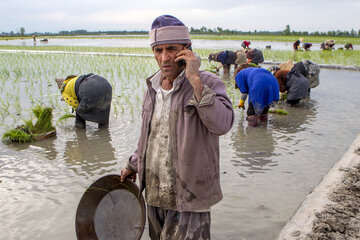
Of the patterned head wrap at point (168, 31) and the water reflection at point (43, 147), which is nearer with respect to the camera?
the patterned head wrap at point (168, 31)

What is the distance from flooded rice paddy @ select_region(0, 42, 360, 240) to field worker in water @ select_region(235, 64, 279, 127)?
272mm

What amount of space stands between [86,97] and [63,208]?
2205 mm

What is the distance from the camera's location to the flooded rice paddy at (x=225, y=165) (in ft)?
8.67

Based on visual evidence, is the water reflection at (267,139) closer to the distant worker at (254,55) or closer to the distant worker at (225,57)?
the distant worker at (254,55)

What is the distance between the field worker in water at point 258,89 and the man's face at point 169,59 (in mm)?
3366

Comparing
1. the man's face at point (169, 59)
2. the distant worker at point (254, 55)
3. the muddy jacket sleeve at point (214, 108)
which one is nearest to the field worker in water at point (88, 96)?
the man's face at point (169, 59)

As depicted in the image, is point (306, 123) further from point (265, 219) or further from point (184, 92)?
point (184, 92)

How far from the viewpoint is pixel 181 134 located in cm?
159

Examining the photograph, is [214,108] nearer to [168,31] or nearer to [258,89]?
[168,31]

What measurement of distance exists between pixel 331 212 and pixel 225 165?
5.26 ft

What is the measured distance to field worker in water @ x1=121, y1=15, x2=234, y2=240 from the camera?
1522mm

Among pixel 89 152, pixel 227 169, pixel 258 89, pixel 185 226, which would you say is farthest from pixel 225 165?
pixel 185 226

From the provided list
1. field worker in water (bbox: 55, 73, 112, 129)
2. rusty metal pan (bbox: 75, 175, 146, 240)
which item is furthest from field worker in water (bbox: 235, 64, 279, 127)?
rusty metal pan (bbox: 75, 175, 146, 240)

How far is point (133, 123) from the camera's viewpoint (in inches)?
212
